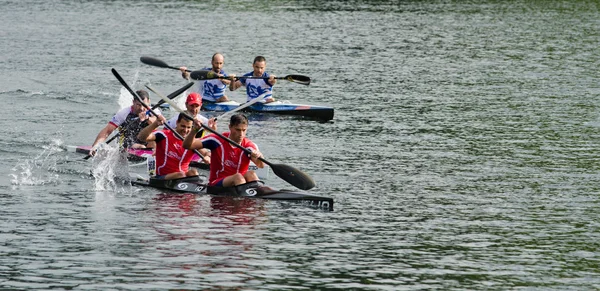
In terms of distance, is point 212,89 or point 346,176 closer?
point 346,176

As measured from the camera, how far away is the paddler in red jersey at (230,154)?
21.4 m

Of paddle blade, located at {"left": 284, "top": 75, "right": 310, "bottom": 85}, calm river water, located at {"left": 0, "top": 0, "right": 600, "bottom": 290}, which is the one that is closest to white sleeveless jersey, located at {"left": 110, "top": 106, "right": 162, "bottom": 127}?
calm river water, located at {"left": 0, "top": 0, "right": 600, "bottom": 290}

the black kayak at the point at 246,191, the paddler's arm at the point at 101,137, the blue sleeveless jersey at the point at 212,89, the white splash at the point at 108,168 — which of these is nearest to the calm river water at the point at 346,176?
the white splash at the point at 108,168

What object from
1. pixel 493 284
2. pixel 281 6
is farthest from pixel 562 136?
pixel 281 6

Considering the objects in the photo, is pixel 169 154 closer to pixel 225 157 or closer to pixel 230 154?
pixel 225 157

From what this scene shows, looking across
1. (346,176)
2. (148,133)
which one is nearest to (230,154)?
(148,133)

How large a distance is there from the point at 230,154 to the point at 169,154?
59.6 inches

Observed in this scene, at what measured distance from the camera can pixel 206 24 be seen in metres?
67.8

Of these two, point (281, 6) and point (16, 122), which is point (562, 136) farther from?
point (281, 6)

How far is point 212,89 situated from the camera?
112ft

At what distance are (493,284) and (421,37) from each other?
149ft

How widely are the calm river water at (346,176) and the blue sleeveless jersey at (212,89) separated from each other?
2.48m

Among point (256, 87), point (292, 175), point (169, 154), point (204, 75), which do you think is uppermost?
point (204, 75)

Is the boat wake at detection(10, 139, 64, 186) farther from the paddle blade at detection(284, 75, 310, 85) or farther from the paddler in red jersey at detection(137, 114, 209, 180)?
the paddle blade at detection(284, 75, 310, 85)
